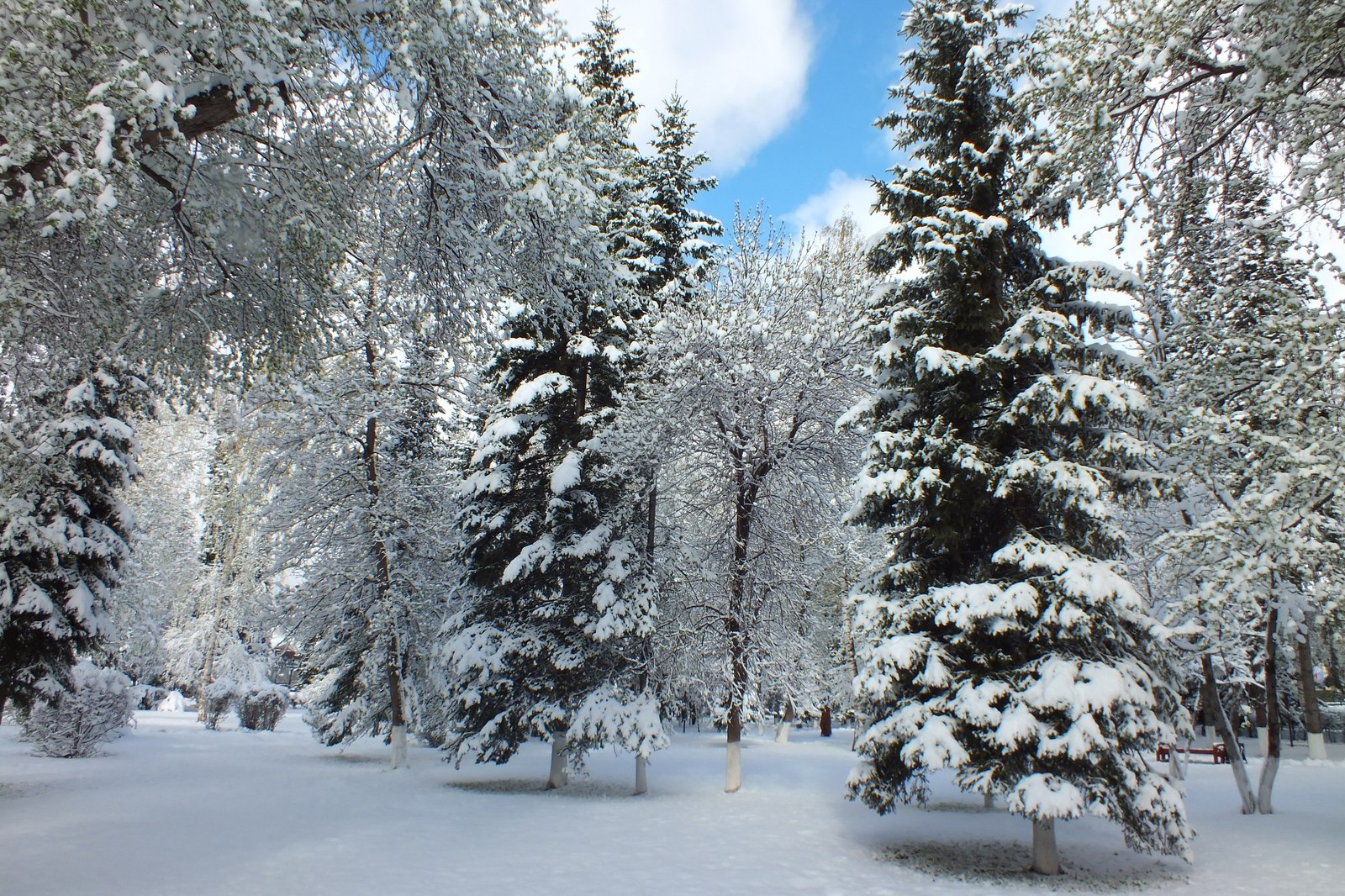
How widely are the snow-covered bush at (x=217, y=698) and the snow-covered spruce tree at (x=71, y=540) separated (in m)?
15.6

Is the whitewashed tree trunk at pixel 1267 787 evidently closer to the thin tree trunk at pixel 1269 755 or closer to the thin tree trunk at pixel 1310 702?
the thin tree trunk at pixel 1269 755

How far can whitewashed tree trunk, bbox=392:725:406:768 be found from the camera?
69.1 ft

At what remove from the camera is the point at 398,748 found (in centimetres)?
2114

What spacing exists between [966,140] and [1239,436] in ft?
19.6

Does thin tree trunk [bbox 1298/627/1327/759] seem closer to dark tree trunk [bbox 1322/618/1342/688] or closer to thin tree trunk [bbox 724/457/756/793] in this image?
dark tree trunk [bbox 1322/618/1342/688]

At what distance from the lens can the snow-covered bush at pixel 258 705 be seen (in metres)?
33.3

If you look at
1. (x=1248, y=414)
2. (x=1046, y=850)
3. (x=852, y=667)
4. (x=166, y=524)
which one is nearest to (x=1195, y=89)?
(x=1248, y=414)

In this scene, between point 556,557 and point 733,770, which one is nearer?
point 556,557

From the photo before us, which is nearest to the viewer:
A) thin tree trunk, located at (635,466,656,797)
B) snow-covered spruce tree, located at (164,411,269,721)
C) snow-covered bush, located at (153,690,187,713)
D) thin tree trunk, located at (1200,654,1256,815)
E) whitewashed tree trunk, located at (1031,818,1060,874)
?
whitewashed tree trunk, located at (1031,818,1060,874)

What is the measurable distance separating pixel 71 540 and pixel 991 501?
17.8m

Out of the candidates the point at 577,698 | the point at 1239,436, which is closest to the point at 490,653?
the point at 577,698

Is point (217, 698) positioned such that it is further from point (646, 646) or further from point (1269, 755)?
point (1269, 755)

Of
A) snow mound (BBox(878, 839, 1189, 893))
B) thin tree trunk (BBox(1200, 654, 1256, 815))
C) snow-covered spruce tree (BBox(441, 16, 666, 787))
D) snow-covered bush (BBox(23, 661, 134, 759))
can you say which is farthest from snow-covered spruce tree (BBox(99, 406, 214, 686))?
thin tree trunk (BBox(1200, 654, 1256, 815))

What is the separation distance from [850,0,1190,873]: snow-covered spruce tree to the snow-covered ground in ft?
4.84
